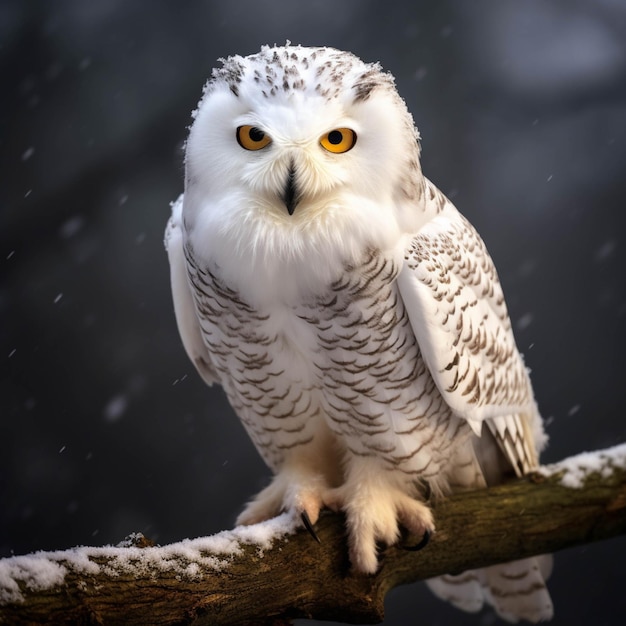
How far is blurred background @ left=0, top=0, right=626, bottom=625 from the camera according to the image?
195 cm

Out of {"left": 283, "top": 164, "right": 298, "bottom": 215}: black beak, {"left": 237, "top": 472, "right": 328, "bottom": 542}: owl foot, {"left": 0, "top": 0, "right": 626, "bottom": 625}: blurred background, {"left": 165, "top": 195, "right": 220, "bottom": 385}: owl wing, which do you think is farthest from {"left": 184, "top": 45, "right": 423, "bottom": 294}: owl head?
{"left": 0, "top": 0, "right": 626, "bottom": 625}: blurred background

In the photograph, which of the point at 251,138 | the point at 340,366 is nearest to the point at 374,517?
the point at 340,366

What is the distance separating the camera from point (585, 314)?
223 centimetres

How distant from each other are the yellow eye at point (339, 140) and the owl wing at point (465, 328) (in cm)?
19

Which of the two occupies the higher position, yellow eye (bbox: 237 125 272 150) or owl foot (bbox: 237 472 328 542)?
yellow eye (bbox: 237 125 272 150)

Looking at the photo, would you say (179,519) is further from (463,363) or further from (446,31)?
(446,31)

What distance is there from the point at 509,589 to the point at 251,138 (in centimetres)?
114

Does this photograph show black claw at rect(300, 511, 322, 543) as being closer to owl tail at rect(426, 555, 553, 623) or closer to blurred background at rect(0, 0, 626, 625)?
owl tail at rect(426, 555, 553, 623)

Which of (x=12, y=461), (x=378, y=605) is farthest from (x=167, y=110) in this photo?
(x=378, y=605)

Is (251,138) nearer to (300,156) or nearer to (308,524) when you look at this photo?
(300,156)

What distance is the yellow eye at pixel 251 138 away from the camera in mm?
1124

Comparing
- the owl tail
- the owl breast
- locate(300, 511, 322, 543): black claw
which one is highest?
the owl breast

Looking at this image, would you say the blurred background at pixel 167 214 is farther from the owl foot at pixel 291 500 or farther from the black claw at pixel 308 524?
the black claw at pixel 308 524

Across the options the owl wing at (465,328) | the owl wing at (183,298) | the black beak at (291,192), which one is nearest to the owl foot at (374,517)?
the owl wing at (465,328)
